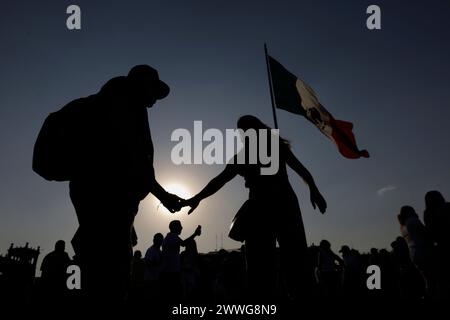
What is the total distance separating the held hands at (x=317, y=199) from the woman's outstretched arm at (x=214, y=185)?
0.91 metres

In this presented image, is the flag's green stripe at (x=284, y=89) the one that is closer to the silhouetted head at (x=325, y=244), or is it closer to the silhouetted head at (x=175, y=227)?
the silhouetted head at (x=175, y=227)

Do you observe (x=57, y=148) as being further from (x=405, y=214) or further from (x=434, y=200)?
(x=405, y=214)

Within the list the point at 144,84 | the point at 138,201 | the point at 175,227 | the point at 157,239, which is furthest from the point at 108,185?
the point at 157,239

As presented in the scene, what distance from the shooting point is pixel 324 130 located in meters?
6.70

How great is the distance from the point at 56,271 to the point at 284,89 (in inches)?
245

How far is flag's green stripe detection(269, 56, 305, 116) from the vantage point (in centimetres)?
663

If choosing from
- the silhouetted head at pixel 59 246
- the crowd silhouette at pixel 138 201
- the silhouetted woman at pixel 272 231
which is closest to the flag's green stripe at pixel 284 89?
the crowd silhouette at pixel 138 201

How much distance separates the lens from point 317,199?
3381mm

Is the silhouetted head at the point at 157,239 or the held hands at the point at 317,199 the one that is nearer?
the held hands at the point at 317,199

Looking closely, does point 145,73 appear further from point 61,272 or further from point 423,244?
point 61,272

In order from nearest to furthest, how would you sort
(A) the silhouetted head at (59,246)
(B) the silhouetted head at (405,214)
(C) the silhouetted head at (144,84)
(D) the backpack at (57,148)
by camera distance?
(D) the backpack at (57,148) < (C) the silhouetted head at (144,84) < (B) the silhouetted head at (405,214) < (A) the silhouetted head at (59,246)

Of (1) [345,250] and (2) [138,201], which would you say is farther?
(1) [345,250]

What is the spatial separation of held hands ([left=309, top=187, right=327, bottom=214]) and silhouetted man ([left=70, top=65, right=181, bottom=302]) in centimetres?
180

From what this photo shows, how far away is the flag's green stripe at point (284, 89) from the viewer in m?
6.63
